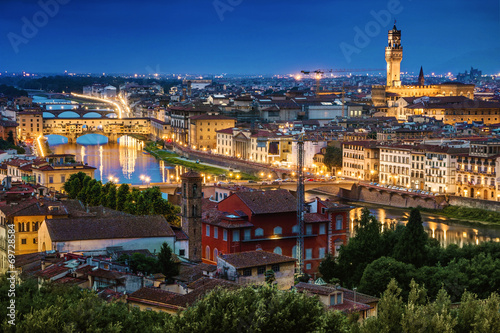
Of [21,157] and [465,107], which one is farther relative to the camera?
[465,107]

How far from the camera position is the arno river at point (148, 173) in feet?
66.5

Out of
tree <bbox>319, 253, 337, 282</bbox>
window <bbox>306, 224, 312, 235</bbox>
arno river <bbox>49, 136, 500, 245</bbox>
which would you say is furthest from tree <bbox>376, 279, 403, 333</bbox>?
arno river <bbox>49, 136, 500, 245</bbox>

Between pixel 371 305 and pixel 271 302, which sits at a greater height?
pixel 271 302

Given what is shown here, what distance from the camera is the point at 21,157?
26.2 meters

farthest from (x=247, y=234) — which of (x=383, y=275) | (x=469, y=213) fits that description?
(x=469, y=213)

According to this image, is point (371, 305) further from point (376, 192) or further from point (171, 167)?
point (171, 167)

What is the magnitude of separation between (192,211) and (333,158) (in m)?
17.9

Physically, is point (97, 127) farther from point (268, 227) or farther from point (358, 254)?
point (358, 254)

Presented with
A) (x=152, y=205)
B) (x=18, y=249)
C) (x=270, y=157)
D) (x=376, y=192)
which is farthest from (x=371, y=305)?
(x=270, y=157)

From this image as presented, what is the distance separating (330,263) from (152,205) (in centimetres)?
523

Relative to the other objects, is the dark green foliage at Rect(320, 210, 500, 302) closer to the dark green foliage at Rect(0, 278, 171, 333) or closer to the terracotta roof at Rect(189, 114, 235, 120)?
the dark green foliage at Rect(0, 278, 171, 333)

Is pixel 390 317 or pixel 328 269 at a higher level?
pixel 390 317

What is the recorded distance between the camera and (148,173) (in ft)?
103

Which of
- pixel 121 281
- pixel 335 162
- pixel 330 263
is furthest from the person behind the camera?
pixel 335 162
